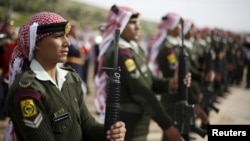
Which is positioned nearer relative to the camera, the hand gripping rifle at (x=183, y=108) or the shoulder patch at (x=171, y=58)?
the hand gripping rifle at (x=183, y=108)

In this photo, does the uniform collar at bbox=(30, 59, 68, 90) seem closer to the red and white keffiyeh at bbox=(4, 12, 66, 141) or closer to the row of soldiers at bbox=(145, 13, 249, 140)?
the red and white keffiyeh at bbox=(4, 12, 66, 141)

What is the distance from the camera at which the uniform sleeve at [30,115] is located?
2.10m

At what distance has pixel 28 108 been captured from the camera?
210 cm

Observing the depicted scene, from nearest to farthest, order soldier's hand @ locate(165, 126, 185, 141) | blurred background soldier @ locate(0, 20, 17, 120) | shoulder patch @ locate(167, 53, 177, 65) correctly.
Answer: soldier's hand @ locate(165, 126, 185, 141) < shoulder patch @ locate(167, 53, 177, 65) < blurred background soldier @ locate(0, 20, 17, 120)

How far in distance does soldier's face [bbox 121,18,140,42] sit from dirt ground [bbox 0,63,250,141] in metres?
3.31

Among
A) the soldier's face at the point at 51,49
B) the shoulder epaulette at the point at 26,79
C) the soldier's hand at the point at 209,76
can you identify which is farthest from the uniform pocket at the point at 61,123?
the soldier's hand at the point at 209,76

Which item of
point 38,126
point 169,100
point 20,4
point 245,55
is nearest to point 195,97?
point 169,100

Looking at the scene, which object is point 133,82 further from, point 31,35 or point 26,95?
point 26,95

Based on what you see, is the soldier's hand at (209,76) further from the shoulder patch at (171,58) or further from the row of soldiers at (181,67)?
the shoulder patch at (171,58)

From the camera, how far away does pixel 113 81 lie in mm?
2219

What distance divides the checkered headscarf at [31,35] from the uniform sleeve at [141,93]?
1.24 metres

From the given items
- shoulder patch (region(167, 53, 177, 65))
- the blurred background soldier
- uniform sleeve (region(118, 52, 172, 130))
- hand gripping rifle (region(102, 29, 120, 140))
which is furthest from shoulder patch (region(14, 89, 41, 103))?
the blurred background soldier

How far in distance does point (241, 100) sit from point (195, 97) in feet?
21.9

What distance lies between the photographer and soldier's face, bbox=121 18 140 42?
390 cm
